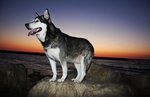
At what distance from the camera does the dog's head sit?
7257 mm

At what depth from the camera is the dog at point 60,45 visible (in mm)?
7457

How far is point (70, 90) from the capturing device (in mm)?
8156

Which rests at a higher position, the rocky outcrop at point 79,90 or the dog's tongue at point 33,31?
the dog's tongue at point 33,31

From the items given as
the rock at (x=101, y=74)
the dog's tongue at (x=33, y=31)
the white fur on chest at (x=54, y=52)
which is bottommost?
the rock at (x=101, y=74)

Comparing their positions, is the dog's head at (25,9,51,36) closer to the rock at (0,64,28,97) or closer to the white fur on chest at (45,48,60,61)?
the white fur on chest at (45,48,60,61)

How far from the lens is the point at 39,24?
24.2ft

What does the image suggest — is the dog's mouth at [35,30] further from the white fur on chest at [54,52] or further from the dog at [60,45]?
the white fur on chest at [54,52]

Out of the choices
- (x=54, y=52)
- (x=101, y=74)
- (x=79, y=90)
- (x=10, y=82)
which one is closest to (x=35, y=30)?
(x=54, y=52)

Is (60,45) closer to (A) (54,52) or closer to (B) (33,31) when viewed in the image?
(A) (54,52)

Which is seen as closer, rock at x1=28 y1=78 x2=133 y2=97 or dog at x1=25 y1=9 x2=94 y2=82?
dog at x1=25 y1=9 x2=94 y2=82

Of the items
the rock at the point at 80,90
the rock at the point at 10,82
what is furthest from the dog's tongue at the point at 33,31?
the rock at the point at 10,82

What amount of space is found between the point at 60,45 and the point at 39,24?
105 centimetres

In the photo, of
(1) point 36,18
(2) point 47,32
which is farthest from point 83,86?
(1) point 36,18

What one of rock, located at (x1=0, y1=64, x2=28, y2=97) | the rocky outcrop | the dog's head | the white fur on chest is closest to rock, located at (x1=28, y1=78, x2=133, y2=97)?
the rocky outcrop
